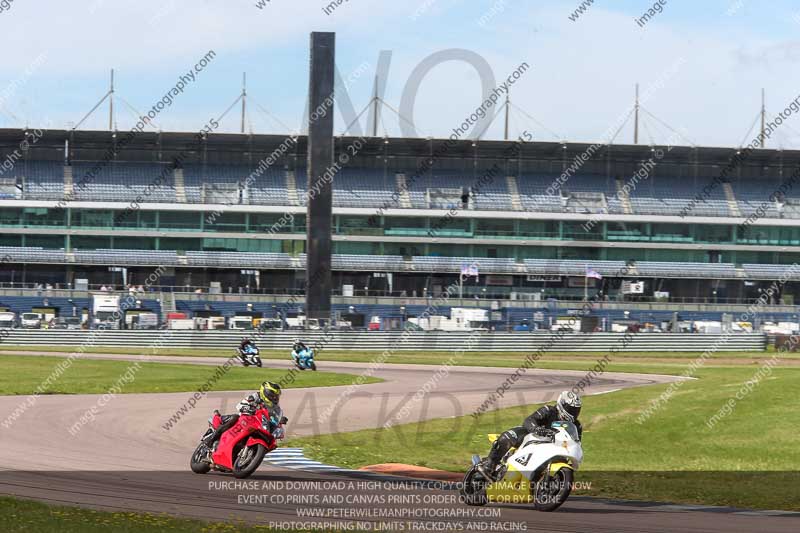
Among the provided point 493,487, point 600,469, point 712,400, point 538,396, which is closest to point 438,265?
point 538,396

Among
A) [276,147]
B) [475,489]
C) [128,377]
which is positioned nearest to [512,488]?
[475,489]

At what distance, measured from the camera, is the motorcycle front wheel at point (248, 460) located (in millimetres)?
15547

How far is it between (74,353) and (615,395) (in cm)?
2959

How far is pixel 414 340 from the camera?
60031 mm

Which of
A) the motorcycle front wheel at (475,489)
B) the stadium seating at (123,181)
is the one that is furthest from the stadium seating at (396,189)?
the motorcycle front wheel at (475,489)

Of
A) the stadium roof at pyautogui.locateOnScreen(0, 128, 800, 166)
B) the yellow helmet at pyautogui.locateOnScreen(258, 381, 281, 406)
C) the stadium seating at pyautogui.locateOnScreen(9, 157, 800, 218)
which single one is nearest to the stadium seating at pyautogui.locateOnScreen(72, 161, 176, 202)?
the stadium seating at pyautogui.locateOnScreen(9, 157, 800, 218)

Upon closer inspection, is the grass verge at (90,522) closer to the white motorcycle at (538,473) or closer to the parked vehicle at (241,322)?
the white motorcycle at (538,473)

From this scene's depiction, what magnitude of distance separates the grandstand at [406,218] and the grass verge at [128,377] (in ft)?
126

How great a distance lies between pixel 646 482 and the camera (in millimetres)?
17188

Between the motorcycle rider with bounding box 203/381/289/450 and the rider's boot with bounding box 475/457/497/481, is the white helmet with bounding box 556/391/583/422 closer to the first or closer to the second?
the rider's boot with bounding box 475/457/497/481

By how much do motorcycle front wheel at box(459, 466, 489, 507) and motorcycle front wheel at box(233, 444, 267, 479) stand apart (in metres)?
3.51

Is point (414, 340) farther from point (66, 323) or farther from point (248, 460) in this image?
point (248, 460)

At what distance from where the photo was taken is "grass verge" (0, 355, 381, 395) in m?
32.4

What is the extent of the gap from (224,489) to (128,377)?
22.7 metres
